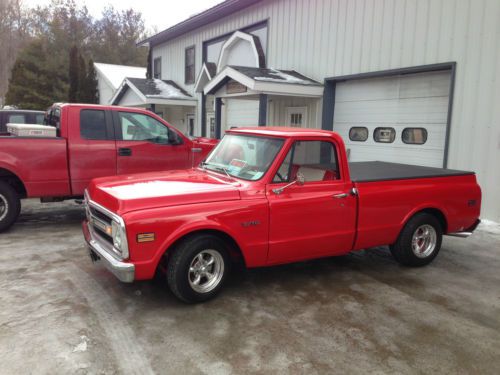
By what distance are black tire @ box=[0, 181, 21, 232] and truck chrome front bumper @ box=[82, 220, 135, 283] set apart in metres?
2.83

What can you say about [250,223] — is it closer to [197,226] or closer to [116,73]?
[197,226]

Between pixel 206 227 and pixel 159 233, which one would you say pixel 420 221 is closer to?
pixel 206 227

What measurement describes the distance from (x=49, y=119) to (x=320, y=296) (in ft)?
19.7

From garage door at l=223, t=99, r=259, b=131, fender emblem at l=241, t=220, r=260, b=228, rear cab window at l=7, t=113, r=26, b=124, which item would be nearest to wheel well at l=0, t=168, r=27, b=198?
fender emblem at l=241, t=220, r=260, b=228

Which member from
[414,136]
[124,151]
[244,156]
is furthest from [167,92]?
[244,156]

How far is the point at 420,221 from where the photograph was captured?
18.0 feet

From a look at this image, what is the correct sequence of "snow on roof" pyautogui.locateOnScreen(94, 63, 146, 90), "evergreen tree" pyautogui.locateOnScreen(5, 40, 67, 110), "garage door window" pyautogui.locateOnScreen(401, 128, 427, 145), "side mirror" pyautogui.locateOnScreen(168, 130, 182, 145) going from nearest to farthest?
"side mirror" pyautogui.locateOnScreen(168, 130, 182, 145) → "garage door window" pyautogui.locateOnScreen(401, 128, 427, 145) → "snow on roof" pyautogui.locateOnScreen(94, 63, 146, 90) → "evergreen tree" pyautogui.locateOnScreen(5, 40, 67, 110)

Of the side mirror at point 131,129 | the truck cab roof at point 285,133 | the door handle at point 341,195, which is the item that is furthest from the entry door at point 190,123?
the door handle at point 341,195

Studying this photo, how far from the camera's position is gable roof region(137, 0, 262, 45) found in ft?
48.1

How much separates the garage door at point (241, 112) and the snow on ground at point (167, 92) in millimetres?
2891

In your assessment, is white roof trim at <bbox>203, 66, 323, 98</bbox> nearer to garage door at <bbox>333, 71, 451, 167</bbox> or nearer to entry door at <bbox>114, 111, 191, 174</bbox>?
garage door at <bbox>333, 71, 451, 167</bbox>

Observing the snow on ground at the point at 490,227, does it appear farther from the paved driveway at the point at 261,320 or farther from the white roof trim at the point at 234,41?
the white roof trim at the point at 234,41

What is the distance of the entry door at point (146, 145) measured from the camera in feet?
24.6

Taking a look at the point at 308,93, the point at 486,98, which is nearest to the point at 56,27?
the point at 308,93
